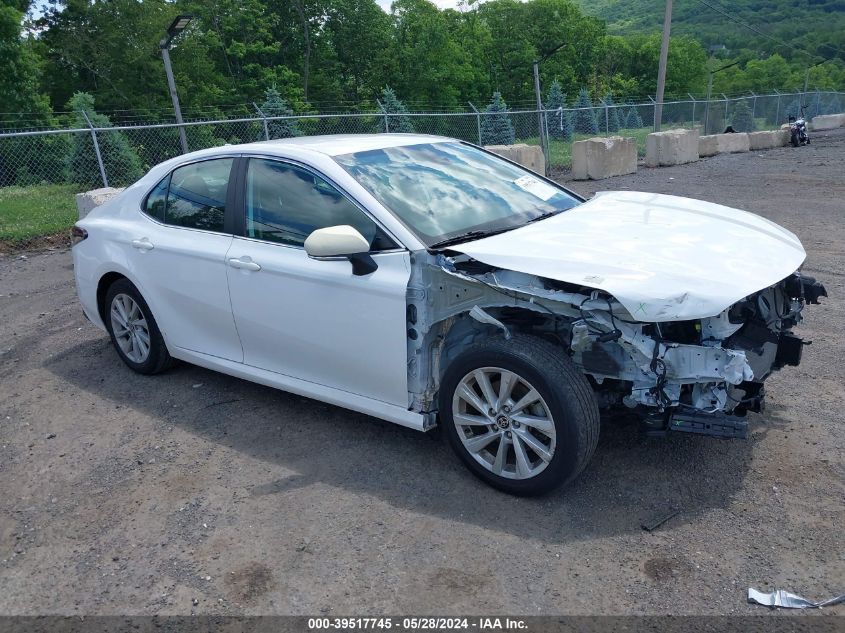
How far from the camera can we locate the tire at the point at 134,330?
503 centimetres

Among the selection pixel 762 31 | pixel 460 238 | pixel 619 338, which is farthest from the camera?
pixel 762 31

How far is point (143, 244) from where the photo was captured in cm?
484

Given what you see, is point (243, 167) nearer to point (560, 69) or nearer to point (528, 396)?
point (528, 396)

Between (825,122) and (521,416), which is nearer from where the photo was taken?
(521,416)

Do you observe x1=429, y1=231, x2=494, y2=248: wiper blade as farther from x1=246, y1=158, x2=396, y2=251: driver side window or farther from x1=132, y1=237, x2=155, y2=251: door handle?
x1=132, y1=237, x2=155, y2=251: door handle

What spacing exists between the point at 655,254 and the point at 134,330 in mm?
3688

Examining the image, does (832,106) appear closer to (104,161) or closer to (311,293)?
(104,161)

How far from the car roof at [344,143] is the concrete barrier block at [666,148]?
1631cm

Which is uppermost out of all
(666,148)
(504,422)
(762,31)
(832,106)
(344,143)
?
(762,31)

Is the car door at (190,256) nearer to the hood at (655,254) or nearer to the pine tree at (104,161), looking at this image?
the hood at (655,254)

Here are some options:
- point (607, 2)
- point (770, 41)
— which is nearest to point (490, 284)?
point (770, 41)

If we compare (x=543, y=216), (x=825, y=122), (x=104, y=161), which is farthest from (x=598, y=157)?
(x=825, y=122)

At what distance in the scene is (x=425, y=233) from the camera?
3.68 meters

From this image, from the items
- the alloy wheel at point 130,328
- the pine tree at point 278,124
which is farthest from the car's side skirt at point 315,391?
the pine tree at point 278,124
